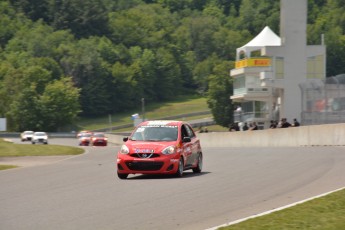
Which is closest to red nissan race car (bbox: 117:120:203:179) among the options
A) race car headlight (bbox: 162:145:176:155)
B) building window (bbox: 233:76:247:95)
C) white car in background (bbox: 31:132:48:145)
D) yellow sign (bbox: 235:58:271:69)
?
race car headlight (bbox: 162:145:176:155)

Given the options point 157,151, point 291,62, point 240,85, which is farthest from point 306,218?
point 240,85

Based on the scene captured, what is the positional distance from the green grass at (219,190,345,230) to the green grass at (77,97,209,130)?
145 meters

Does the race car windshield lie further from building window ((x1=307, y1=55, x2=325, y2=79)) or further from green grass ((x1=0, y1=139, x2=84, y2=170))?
building window ((x1=307, y1=55, x2=325, y2=79))

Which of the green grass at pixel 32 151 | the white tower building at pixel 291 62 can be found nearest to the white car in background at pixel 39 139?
the white tower building at pixel 291 62

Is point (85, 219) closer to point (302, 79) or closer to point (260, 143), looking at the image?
point (260, 143)

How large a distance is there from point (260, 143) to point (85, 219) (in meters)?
33.0

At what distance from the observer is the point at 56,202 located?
690 inches

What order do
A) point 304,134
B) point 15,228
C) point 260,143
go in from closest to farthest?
1. point 15,228
2. point 304,134
3. point 260,143

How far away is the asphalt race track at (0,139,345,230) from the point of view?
14758 mm

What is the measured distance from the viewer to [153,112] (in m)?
170

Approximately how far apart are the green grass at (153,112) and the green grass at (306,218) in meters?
145

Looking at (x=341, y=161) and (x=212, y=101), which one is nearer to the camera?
(x=341, y=161)

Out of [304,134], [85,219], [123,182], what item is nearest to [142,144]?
[123,182]

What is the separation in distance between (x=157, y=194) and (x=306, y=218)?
5056 mm
